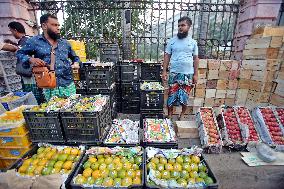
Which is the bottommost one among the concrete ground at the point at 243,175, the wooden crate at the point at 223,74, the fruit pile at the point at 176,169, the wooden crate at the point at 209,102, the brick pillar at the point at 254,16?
the concrete ground at the point at 243,175

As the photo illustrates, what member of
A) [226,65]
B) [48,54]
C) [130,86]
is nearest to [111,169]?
[48,54]

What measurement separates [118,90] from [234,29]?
5235mm

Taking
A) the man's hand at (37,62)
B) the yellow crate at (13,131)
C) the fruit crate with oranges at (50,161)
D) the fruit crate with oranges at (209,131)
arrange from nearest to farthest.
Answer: the fruit crate with oranges at (50,161), the yellow crate at (13,131), the man's hand at (37,62), the fruit crate with oranges at (209,131)

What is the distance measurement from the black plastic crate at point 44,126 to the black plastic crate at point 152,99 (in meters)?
2.38

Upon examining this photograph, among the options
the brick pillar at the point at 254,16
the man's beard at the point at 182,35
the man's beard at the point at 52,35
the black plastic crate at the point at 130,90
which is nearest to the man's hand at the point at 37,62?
the man's beard at the point at 52,35

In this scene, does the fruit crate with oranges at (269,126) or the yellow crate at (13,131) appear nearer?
the yellow crate at (13,131)

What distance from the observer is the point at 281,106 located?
5.07 m

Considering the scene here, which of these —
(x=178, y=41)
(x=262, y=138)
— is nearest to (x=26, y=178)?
(x=178, y=41)

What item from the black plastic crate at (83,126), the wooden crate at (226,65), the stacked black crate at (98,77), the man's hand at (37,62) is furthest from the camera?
the wooden crate at (226,65)

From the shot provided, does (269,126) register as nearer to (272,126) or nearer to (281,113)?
(272,126)

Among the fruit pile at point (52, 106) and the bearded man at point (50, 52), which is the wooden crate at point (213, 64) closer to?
the bearded man at point (50, 52)

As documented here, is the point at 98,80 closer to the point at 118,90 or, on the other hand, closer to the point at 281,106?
the point at 118,90

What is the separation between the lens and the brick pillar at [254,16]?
20.5 ft

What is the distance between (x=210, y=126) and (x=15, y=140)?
4.08 m
